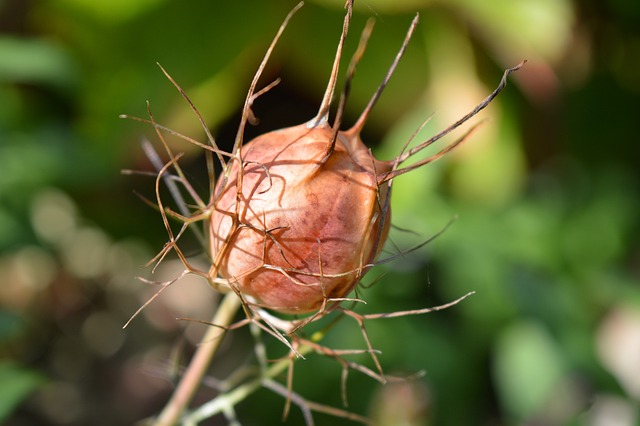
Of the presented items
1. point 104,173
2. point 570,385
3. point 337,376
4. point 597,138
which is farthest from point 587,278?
point 104,173

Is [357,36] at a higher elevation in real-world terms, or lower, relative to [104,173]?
higher

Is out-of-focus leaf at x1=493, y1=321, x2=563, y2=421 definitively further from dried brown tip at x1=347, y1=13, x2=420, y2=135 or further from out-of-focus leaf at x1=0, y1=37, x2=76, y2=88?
out-of-focus leaf at x1=0, y1=37, x2=76, y2=88

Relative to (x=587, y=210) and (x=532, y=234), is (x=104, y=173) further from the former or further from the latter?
(x=587, y=210)

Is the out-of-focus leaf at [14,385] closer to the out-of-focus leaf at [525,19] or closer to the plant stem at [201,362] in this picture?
the plant stem at [201,362]

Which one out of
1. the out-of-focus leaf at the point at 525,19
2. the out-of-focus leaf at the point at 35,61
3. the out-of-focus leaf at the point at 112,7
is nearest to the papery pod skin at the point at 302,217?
the out-of-focus leaf at the point at 35,61

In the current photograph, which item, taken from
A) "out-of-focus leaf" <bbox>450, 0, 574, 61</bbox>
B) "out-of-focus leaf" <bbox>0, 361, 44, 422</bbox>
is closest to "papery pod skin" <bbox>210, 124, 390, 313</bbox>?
"out-of-focus leaf" <bbox>0, 361, 44, 422</bbox>

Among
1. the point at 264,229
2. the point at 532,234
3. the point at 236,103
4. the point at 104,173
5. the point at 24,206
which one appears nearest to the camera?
the point at 264,229

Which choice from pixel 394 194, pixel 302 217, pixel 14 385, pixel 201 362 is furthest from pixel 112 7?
pixel 302 217
